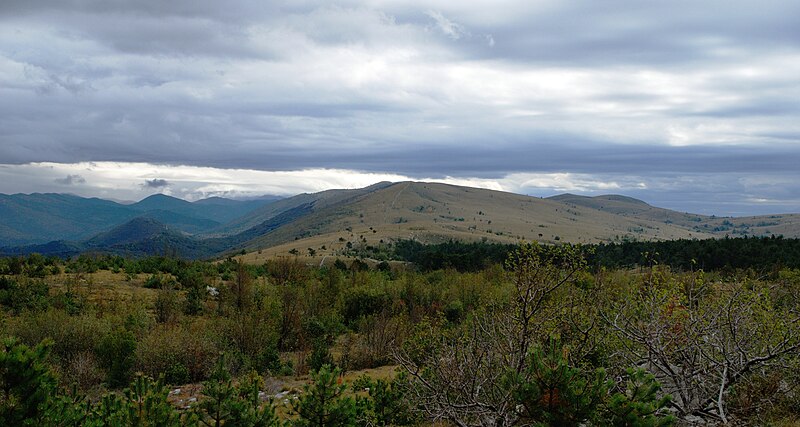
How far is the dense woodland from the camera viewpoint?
22.6 feet

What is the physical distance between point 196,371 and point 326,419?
14719 mm

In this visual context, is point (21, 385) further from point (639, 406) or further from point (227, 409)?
point (639, 406)

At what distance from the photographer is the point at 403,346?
19.7 m

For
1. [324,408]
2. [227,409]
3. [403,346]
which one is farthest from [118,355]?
[324,408]

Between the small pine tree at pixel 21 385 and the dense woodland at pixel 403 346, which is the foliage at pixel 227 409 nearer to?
the dense woodland at pixel 403 346

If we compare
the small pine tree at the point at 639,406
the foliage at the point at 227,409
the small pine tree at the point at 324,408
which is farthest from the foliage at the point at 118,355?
the small pine tree at the point at 639,406

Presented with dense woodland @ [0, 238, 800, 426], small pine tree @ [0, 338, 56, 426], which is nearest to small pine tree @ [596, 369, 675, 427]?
dense woodland @ [0, 238, 800, 426]

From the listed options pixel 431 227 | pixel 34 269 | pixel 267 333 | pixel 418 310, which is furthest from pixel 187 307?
pixel 431 227

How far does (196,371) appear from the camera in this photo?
66.8 feet

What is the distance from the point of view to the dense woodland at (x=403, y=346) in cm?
690

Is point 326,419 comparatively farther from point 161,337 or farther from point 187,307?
point 187,307

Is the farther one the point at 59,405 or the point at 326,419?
the point at 326,419

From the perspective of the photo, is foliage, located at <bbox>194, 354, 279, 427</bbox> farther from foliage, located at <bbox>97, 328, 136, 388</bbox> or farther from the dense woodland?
foliage, located at <bbox>97, 328, 136, 388</bbox>

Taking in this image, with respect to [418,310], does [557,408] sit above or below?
above
